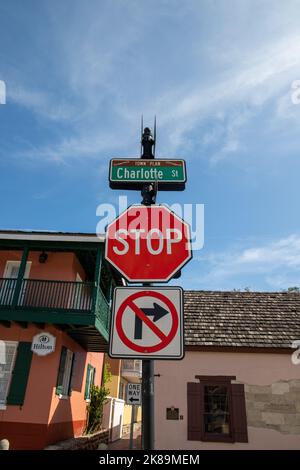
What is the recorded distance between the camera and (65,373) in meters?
12.6

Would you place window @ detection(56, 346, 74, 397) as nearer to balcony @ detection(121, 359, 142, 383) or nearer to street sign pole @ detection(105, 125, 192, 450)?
street sign pole @ detection(105, 125, 192, 450)

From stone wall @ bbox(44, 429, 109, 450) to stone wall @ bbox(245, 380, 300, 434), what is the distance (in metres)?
5.75

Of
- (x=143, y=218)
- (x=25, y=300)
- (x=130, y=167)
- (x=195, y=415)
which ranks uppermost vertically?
(x=25, y=300)

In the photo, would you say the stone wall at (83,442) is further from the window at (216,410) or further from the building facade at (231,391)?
the window at (216,410)

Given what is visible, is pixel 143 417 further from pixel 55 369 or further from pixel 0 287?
pixel 0 287

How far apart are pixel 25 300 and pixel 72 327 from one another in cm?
194

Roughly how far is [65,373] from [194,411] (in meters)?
5.39

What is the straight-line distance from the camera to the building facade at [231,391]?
9.27m

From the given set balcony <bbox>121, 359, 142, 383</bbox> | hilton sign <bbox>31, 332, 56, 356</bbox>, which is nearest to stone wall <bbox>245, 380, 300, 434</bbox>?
hilton sign <bbox>31, 332, 56, 356</bbox>

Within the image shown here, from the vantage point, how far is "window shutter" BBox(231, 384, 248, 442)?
30.3 ft

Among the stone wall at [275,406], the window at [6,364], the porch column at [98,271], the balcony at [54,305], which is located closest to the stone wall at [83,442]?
the window at [6,364]

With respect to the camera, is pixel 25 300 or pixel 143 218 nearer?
pixel 143 218
